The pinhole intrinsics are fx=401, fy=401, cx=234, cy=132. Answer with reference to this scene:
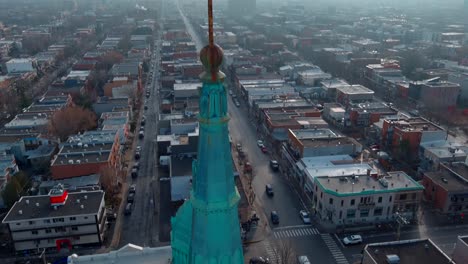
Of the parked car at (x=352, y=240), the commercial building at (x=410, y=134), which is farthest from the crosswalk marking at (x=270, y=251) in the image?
the commercial building at (x=410, y=134)

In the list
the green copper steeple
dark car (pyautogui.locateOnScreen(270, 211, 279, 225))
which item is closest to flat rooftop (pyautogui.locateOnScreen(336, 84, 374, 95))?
dark car (pyautogui.locateOnScreen(270, 211, 279, 225))

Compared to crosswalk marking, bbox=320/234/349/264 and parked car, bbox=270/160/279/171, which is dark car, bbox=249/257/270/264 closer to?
crosswalk marking, bbox=320/234/349/264

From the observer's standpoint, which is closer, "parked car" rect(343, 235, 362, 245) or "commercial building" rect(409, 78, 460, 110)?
"parked car" rect(343, 235, 362, 245)

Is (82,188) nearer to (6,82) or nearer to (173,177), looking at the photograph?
(173,177)

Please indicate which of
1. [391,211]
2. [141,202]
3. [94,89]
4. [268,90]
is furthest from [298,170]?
[94,89]

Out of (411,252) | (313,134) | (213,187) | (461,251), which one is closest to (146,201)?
(313,134)

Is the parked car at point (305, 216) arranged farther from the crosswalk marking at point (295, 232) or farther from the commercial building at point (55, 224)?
the commercial building at point (55, 224)
